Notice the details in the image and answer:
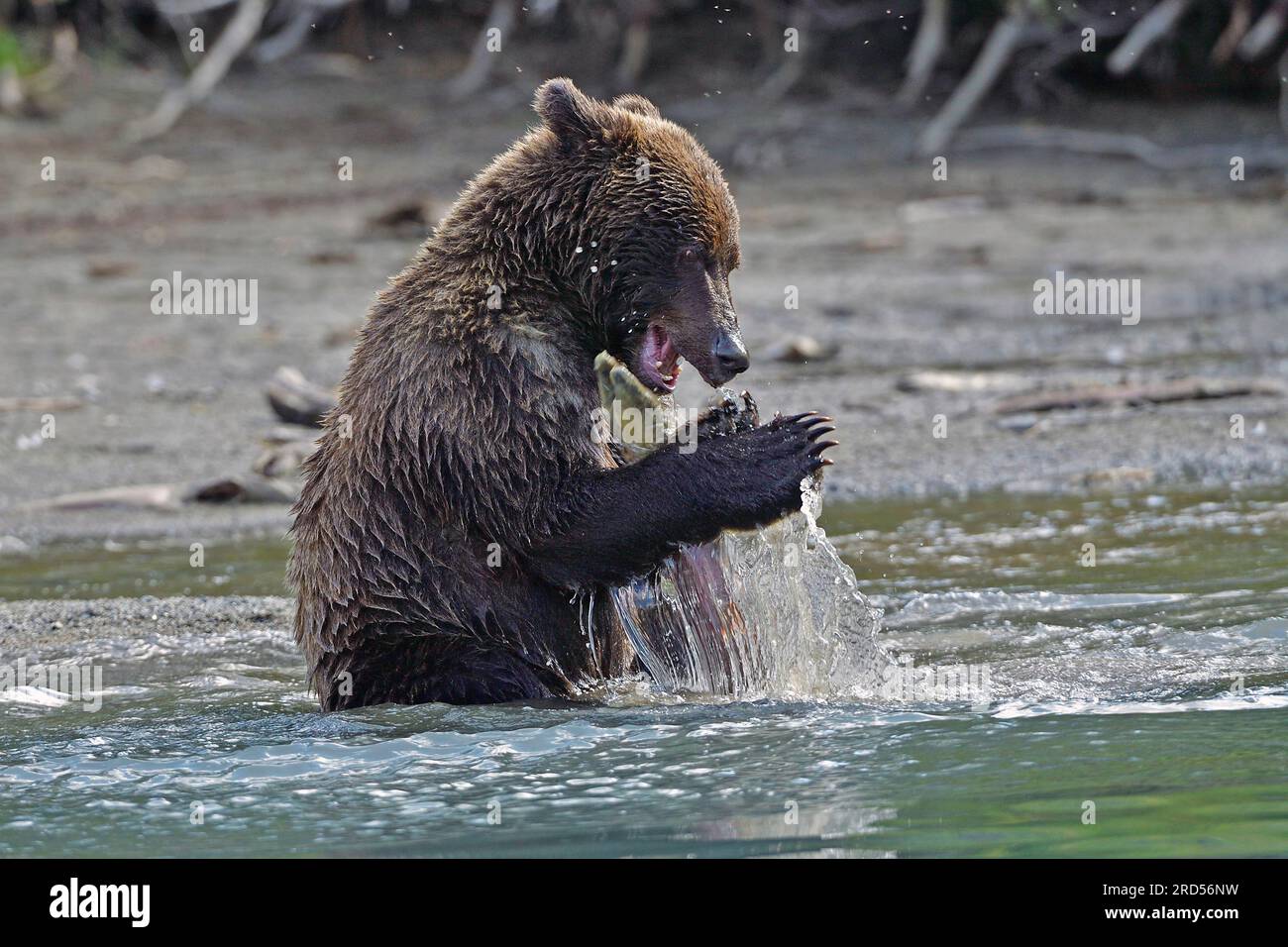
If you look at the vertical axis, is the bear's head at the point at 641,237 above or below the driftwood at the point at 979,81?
below

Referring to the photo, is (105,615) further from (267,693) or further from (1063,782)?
(1063,782)

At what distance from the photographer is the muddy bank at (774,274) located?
10.4 meters

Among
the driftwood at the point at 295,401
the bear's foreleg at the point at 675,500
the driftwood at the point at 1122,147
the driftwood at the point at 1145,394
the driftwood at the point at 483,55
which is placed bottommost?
the bear's foreleg at the point at 675,500

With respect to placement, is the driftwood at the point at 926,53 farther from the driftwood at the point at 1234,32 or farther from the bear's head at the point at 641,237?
the bear's head at the point at 641,237

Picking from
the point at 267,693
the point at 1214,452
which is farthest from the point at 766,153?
the point at 267,693

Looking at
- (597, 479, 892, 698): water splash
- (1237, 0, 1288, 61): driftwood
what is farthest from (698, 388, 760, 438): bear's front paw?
(1237, 0, 1288, 61): driftwood

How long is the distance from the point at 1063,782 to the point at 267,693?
2.83m

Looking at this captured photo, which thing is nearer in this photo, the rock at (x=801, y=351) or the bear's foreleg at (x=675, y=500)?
the bear's foreleg at (x=675, y=500)

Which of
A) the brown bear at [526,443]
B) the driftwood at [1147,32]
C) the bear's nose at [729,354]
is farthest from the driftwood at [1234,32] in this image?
the bear's nose at [729,354]

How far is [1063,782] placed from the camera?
504 cm

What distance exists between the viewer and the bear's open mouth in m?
6.14

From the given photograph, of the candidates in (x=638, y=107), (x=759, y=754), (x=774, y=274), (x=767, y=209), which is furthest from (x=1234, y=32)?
(x=759, y=754)
